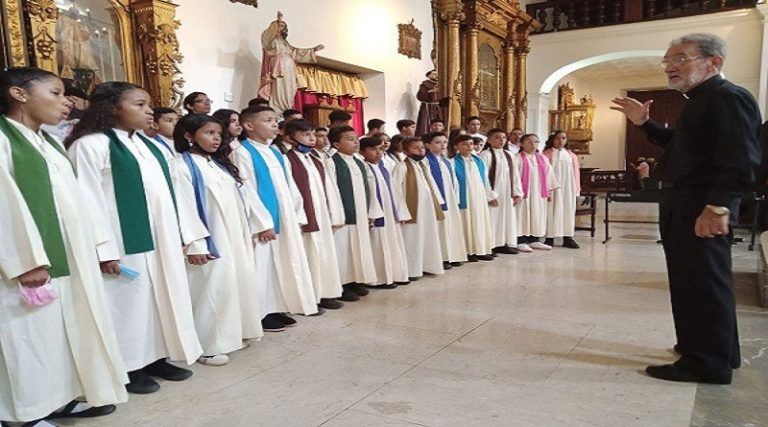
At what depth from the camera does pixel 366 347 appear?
3.40 m

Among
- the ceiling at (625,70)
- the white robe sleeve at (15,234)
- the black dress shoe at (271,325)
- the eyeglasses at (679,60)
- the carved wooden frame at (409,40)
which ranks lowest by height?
the black dress shoe at (271,325)

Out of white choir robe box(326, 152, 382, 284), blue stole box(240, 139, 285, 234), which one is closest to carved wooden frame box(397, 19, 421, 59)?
white choir robe box(326, 152, 382, 284)

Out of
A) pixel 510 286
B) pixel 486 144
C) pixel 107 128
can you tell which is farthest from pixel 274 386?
pixel 486 144

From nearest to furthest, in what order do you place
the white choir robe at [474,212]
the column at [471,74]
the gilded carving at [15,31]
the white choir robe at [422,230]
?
the gilded carving at [15,31] → the white choir robe at [422,230] → the white choir robe at [474,212] → the column at [471,74]

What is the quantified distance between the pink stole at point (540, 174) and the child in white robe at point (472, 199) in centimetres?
86

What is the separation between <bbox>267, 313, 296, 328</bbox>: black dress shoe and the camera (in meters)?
3.92

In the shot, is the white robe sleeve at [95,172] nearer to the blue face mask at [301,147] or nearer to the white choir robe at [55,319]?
the white choir robe at [55,319]

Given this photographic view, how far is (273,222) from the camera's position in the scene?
3680 millimetres

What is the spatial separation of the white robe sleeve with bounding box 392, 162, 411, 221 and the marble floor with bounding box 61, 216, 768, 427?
2.74 feet

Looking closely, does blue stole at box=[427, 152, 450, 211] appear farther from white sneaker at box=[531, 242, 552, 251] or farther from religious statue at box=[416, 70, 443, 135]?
religious statue at box=[416, 70, 443, 135]

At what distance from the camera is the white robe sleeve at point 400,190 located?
527cm

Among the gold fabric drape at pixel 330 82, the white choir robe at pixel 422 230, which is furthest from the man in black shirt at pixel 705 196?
the gold fabric drape at pixel 330 82

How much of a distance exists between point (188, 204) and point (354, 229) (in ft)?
6.58

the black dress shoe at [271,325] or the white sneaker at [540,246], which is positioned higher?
the black dress shoe at [271,325]
